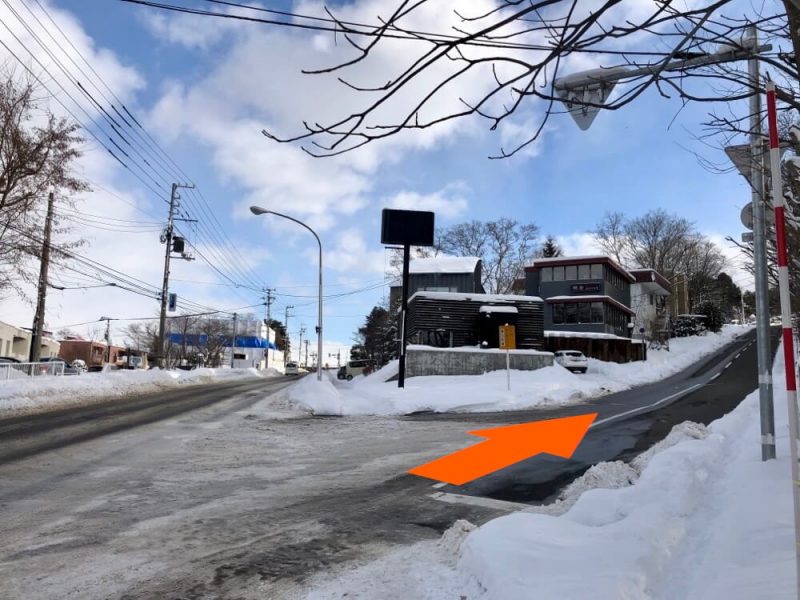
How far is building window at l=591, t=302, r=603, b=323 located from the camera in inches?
1833

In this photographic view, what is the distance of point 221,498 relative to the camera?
21.9 feet

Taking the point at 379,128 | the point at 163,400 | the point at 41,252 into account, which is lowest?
the point at 163,400

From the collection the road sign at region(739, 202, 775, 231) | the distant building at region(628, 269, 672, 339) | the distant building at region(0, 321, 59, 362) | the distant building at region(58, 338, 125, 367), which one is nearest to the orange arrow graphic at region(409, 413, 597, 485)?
the road sign at region(739, 202, 775, 231)

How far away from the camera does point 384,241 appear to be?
26.8m

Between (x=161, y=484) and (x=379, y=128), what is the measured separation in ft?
20.4

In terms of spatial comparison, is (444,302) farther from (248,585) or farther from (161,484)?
(248,585)

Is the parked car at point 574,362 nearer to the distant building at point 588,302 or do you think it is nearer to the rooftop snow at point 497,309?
the rooftop snow at point 497,309

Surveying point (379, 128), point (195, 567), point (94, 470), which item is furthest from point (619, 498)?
point (94, 470)

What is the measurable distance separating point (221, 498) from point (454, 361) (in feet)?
71.6

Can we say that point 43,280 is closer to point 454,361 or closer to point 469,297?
point 454,361

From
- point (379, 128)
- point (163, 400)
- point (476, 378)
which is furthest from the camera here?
point (476, 378)

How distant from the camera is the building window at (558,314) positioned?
160ft

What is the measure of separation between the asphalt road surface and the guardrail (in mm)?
6924

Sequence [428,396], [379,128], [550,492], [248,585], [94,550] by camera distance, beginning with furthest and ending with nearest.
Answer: [428,396]
[550,492]
[94,550]
[248,585]
[379,128]
